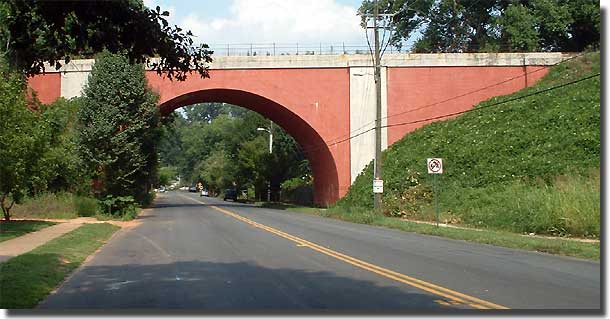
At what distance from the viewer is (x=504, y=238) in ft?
68.0

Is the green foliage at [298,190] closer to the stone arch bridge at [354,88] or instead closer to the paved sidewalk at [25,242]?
the stone arch bridge at [354,88]

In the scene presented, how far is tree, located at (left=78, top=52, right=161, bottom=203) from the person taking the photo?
35.4 meters

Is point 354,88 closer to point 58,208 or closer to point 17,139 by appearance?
point 58,208

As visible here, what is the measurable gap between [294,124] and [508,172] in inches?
711

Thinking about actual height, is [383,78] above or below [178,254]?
above

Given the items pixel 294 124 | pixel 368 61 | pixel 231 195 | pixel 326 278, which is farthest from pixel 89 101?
pixel 231 195

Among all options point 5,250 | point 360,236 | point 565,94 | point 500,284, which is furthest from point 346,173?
point 500,284

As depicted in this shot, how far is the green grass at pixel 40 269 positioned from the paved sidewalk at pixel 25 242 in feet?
1.05

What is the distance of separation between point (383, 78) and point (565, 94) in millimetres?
10977

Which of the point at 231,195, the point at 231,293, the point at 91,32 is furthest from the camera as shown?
the point at 231,195

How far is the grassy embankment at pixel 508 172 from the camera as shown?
23.2m

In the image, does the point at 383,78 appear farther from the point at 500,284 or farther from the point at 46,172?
the point at 500,284

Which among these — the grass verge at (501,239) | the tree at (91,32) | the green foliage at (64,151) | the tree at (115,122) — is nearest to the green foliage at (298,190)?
the green foliage at (64,151)

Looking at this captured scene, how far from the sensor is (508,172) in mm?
33562
